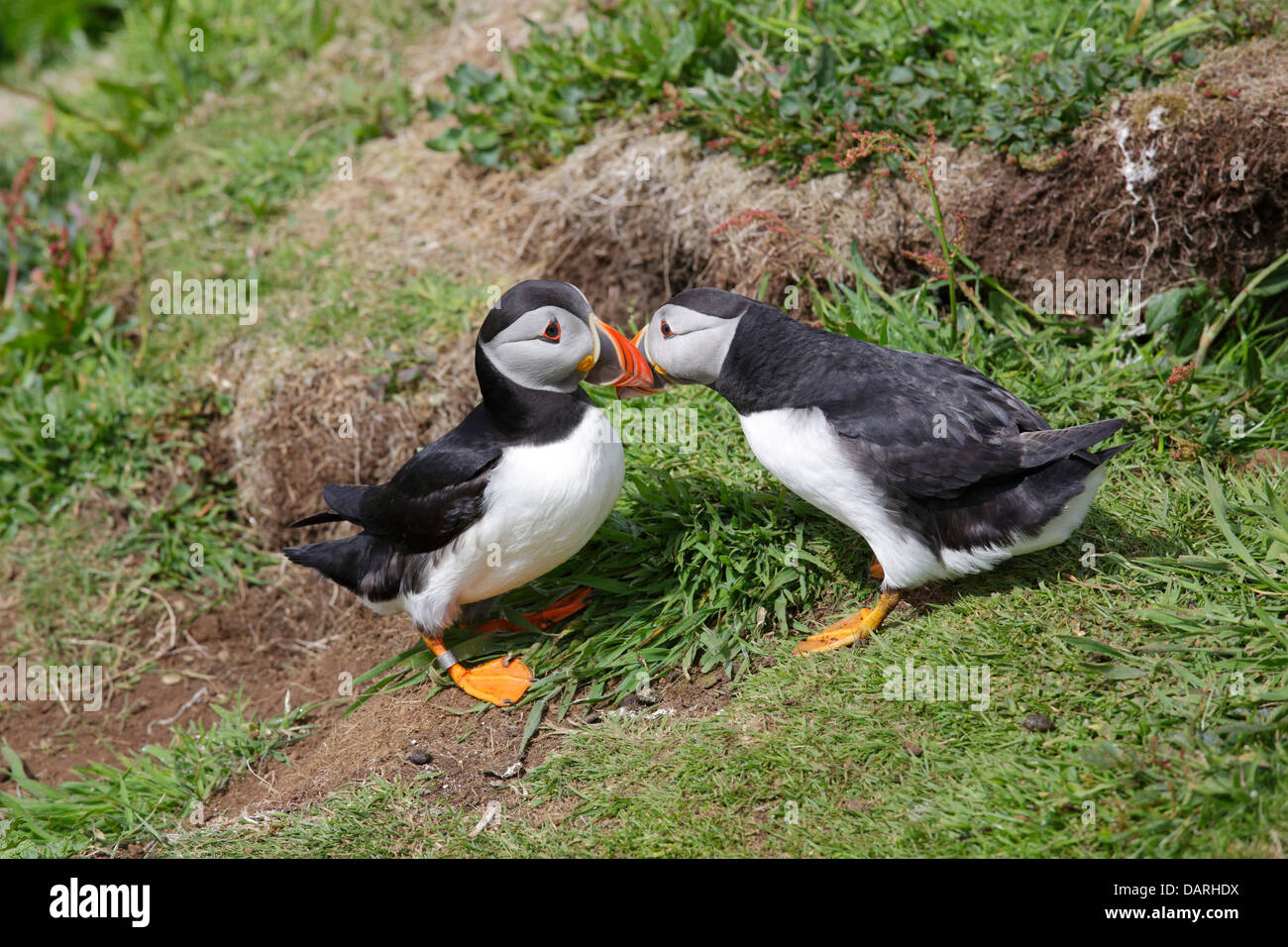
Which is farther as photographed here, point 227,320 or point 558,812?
point 227,320

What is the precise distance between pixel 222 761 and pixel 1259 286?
4.93 m

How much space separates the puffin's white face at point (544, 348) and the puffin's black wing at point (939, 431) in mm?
910

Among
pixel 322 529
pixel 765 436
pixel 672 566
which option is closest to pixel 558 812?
pixel 672 566

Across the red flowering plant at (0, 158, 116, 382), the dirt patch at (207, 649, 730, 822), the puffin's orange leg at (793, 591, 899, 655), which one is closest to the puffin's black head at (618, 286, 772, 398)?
the puffin's orange leg at (793, 591, 899, 655)

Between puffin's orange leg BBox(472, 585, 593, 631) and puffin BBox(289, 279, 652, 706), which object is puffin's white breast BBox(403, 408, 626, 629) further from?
puffin's orange leg BBox(472, 585, 593, 631)

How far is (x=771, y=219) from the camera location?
470cm

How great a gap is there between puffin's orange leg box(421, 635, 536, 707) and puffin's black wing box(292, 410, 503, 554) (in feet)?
1.55

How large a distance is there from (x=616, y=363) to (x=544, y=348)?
0.29 meters

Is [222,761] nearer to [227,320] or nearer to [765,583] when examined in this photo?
[765,583]

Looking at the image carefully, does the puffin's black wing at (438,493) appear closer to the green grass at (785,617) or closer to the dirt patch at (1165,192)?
the green grass at (785,617)

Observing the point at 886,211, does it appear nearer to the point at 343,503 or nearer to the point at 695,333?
the point at 695,333

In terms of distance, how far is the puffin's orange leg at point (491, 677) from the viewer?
4.18m

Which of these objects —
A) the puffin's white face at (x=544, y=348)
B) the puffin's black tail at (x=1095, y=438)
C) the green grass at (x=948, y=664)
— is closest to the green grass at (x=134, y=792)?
the green grass at (x=948, y=664)

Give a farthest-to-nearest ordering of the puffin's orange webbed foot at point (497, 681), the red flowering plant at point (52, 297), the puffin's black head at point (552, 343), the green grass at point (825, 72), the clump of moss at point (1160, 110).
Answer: the red flowering plant at point (52, 297) < the green grass at point (825, 72) < the clump of moss at point (1160, 110) < the puffin's orange webbed foot at point (497, 681) < the puffin's black head at point (552, 343)
